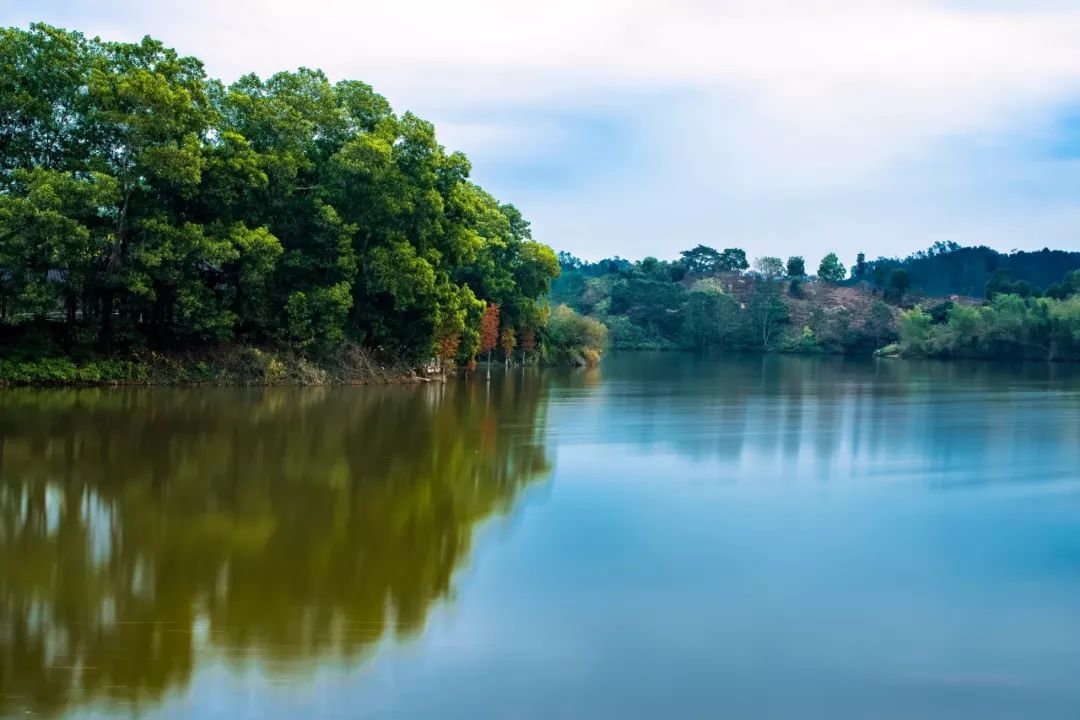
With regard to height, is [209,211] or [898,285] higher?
[898,285]

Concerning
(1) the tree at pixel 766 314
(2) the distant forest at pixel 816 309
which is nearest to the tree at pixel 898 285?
(2) the distant forest at pixel 816 309

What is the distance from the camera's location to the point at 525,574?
8281mm

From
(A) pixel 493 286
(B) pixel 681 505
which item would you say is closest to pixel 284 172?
(A) pixel 493 286

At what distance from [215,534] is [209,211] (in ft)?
60.3

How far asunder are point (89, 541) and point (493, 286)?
3002 centimetres

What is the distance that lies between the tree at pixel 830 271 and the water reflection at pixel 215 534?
84.8 m

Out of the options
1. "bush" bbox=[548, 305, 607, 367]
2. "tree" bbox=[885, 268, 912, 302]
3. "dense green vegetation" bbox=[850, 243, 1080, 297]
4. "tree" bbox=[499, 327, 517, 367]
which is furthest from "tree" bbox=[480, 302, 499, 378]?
"dense green vegetation" bbox=[850, 243, 1080, 297]

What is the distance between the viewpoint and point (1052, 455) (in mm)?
16219

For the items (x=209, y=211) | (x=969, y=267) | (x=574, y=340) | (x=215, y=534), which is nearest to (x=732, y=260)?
(x=969, y=267)

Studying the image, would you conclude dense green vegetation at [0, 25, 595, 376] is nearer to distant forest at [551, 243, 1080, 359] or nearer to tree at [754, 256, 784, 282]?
distant forest at [551, 243, 1080, 359]

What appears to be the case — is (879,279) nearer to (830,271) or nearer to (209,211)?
(830,271)

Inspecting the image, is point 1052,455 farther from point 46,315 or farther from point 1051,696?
point 46,315

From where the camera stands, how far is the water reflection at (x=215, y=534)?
614cm

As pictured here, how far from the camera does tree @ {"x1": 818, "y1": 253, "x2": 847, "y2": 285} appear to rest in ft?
321
